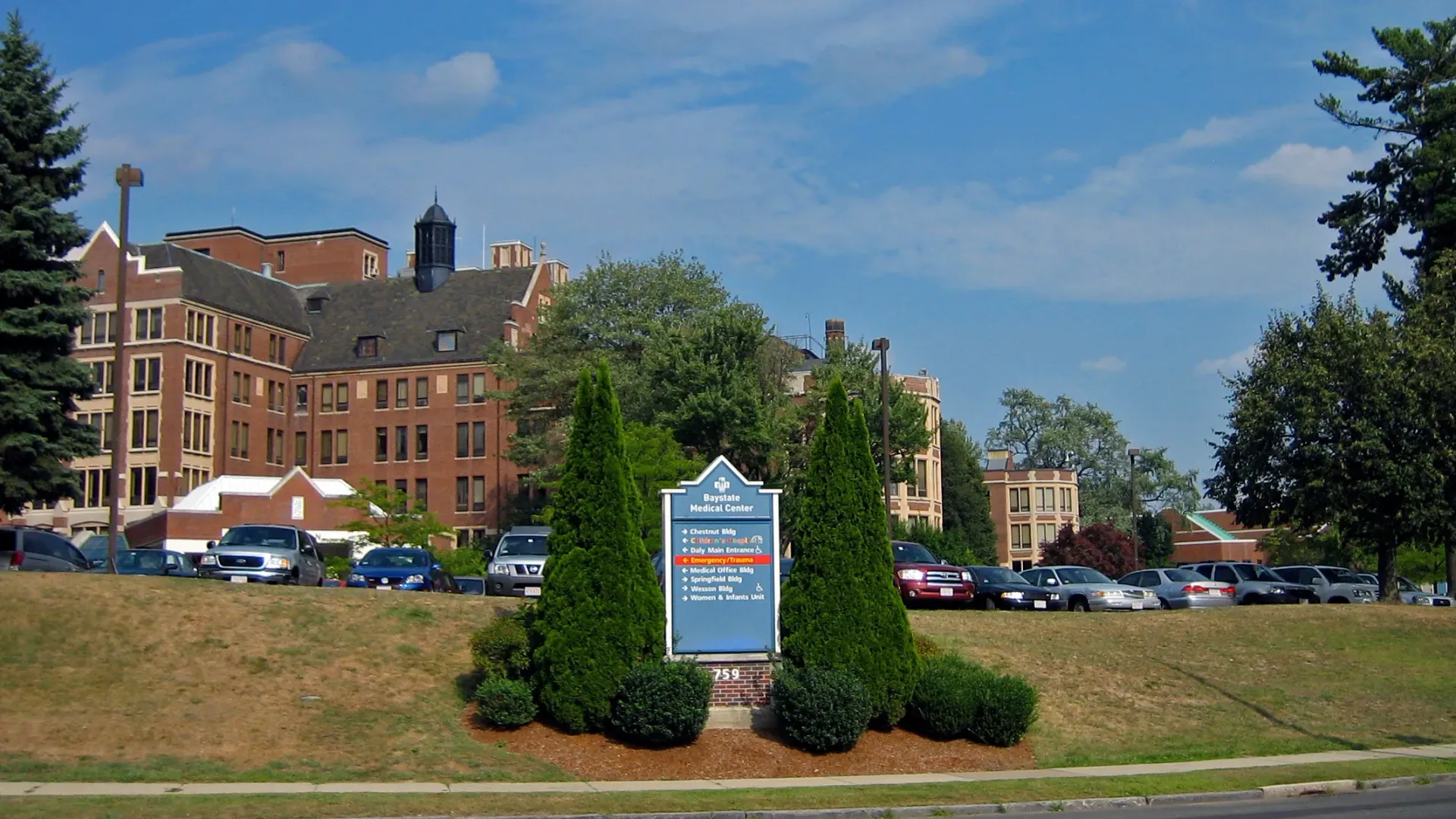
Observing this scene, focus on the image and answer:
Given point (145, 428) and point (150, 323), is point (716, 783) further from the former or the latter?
point (150, 323)

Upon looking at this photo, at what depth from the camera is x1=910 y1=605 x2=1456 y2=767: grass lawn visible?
886 inches

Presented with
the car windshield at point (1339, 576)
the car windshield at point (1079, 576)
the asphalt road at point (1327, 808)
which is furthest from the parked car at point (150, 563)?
the car windshield at point (1339, 576)

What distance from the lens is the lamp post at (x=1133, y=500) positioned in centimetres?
7356

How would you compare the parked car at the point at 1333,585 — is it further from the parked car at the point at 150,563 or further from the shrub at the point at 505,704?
the parked car at the point at 150,563

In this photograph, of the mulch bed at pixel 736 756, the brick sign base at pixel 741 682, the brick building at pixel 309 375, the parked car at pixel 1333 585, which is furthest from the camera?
the brick building at pixel 309 375

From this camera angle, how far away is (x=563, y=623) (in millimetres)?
20828

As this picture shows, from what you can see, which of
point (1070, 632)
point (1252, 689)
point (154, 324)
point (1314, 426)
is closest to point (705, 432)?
point (1314, 426)

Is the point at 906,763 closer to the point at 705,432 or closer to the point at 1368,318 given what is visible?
the point at 1368,318

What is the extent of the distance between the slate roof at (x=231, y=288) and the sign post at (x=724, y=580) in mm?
64642

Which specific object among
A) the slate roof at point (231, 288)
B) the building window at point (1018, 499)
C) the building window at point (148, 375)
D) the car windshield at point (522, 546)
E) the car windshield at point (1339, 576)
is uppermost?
the slate roof at point (231, 288)

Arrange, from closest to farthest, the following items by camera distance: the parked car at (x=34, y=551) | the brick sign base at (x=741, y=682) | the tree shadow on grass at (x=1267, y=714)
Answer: the brick sign base at (x=741, y=682) < the tree shadow on grass at (x=1267, y=714) < the parked car at (x=34, y=551)

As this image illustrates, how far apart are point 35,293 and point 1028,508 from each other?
81.9m

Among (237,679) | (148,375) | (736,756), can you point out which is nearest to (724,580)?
(736,756)

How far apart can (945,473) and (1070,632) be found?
68.7m
